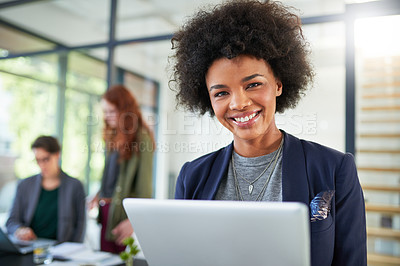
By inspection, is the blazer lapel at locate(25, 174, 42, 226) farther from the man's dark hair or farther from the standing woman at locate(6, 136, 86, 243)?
the man's dark hair

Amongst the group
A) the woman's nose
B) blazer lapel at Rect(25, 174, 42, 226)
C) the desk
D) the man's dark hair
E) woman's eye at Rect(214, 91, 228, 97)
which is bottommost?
the desk

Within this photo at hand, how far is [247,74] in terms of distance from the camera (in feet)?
4.05

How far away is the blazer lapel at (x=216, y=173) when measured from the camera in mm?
1341

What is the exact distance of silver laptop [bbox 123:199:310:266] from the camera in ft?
2.46

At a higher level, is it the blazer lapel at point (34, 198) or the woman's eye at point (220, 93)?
the woman's eye at point (220, 93)

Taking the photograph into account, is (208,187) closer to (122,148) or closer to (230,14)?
(230,14)

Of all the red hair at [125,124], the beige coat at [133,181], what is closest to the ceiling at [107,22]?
the red hair at [125,124]

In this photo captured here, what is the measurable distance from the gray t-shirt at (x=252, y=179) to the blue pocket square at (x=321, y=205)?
133mm

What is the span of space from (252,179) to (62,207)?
202 centimetres

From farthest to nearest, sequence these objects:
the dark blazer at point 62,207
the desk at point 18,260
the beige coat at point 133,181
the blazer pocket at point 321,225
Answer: the dark blazer at point 62,207, the beige coat at point 133,181, the desk at point 18,260, the blazer pocket at point 321,225

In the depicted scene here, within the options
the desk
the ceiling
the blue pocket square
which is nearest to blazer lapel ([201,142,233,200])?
the blue pocket square

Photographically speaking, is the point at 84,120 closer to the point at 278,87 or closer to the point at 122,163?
the point at 122,163

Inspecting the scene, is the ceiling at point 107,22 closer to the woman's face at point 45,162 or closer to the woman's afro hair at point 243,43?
the woman's face at point 45,162

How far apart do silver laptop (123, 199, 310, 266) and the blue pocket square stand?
0.38 metres
